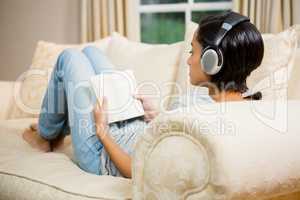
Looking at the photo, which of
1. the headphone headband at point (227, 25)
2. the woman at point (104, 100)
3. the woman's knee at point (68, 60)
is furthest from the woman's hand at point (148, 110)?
the headphone headband at point (227, 25)

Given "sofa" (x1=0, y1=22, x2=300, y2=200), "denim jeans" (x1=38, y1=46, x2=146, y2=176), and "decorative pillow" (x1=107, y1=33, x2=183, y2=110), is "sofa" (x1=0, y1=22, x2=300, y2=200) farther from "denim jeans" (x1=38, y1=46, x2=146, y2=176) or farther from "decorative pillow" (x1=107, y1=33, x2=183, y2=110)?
"decorative pillow" (x1=107, y1=33, x2=183, y2=110)

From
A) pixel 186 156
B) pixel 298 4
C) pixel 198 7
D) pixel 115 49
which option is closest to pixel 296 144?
pixel 186 156

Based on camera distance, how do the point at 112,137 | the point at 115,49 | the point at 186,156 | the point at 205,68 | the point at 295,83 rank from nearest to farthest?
the point at 186,156 → the point at 205,68 → the point at 112,137 → the point at 295,83 → the point at 115,49

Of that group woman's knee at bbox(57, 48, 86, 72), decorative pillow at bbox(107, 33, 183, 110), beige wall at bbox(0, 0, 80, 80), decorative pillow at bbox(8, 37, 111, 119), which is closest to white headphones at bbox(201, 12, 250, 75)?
woman's knee at bbox(57, 48, 86, 72)

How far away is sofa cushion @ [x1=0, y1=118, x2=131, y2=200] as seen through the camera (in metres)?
1.25

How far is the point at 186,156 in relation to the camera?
995 millimetres

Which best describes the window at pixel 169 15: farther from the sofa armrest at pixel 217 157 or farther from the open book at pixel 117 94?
the sofa armrest at pixel 217 157

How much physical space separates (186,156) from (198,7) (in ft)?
7.68

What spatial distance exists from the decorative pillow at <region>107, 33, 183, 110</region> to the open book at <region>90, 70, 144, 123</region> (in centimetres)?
37

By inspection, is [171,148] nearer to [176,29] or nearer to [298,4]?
[298,4]

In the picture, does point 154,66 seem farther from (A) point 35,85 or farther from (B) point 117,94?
(A) point 35,85

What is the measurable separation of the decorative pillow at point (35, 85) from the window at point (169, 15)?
82cm

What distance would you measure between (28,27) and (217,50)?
8.70 feet

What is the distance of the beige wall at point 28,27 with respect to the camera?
349cm
